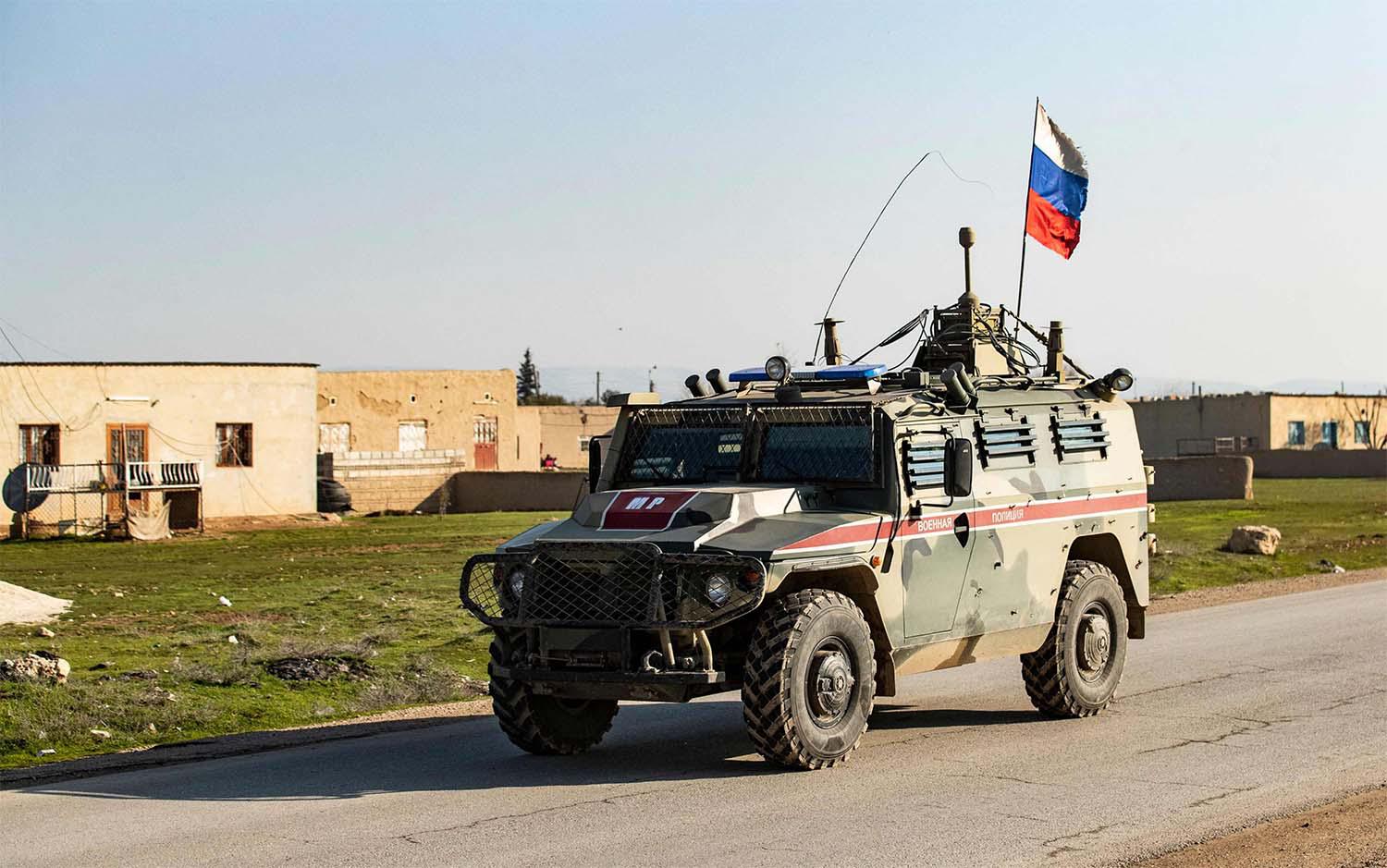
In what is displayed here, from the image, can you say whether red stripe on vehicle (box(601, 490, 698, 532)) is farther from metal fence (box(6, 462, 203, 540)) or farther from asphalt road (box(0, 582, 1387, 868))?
metal fence (box(6, 462, 203, 540))

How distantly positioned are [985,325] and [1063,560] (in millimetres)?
2809

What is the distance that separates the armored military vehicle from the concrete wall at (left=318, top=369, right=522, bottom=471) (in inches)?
1491

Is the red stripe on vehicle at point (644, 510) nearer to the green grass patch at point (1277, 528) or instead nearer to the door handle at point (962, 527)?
the door handle at point (962, 527)

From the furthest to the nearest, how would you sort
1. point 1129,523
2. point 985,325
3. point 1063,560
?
1. point 985,325
2. point 1129,523
3. point 1063,560

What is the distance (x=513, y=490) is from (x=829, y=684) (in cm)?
3878

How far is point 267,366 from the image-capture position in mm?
42844

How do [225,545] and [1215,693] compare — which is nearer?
[1215,693]

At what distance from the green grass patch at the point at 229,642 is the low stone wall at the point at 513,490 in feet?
48.6

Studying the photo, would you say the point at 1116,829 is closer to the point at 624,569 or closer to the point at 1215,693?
the point at 624,569

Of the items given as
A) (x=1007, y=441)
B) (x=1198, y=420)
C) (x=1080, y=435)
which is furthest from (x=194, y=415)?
(x=1198, y=420)

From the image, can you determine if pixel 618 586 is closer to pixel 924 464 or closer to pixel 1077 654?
pixel 924 464

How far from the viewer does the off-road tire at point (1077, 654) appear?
39.6 feet

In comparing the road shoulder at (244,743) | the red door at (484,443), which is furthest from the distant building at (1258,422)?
the road shoulder at (244,743)

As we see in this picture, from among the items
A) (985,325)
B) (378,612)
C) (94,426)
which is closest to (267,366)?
(94,426)
